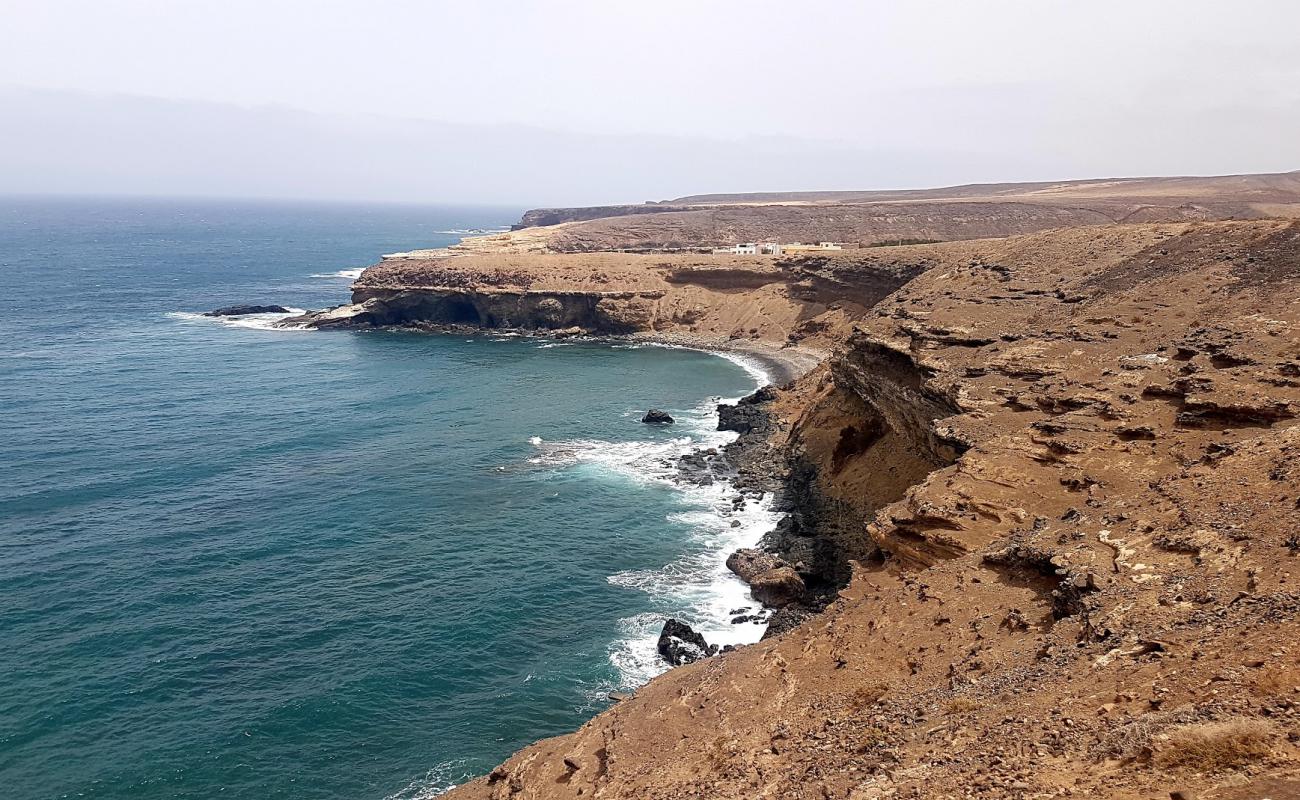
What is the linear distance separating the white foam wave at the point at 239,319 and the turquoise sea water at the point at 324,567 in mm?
23912

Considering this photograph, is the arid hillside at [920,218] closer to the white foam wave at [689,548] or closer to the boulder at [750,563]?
the white foam wave at [689,548]

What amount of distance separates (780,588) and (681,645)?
20.2 feet

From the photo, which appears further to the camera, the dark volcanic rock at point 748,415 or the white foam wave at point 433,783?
the dark volcanic rock at point 748,415

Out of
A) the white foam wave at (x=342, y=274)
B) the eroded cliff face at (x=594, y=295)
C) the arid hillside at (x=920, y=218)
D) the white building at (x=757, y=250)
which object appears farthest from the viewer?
the white foam wave at (x=342, y=274)

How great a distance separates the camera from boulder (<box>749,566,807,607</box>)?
37.0 metres

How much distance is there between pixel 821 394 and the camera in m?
62.2

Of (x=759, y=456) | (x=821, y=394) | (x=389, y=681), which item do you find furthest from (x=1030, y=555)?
(x=821, y=394)

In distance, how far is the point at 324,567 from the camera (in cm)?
4078

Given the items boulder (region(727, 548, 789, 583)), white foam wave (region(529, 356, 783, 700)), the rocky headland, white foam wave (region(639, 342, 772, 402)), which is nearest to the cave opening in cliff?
white foam wave (region(639, 342, 772, 402))

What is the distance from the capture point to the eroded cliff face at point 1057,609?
13.0m

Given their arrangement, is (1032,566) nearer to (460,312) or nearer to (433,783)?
(433,783)

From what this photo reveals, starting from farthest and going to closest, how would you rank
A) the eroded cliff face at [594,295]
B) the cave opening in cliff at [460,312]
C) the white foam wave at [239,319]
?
the cave opening in cliff at [460,312]
the eroded cliff face at [594,295]
the white foam wave at [239,319]

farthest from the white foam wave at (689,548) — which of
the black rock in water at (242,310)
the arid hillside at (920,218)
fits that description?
the arid hillside at (920,218)

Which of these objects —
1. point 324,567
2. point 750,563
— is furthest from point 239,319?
point 750,563
